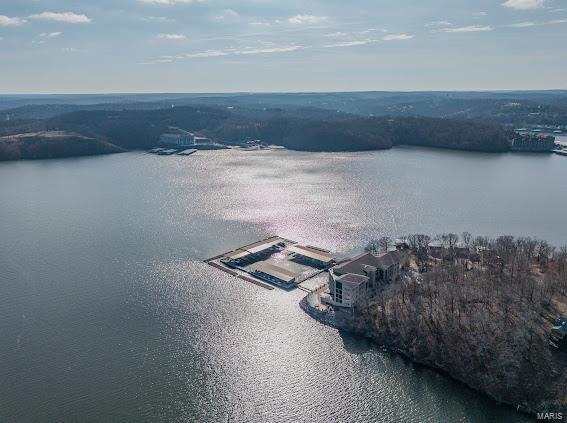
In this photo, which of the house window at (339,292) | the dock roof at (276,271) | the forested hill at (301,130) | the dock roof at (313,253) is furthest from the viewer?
the forested hill at (301,130)

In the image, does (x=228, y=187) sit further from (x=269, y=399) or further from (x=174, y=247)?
(x=269, y=399)

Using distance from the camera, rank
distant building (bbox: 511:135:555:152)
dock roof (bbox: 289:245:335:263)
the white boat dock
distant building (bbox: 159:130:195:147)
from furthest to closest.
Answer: distant building (bbox: 159:130:195:147)
the white boat dock
distant building (bbox: 511:135:555:152)
dock roof (bbox: 289:245:335:263)

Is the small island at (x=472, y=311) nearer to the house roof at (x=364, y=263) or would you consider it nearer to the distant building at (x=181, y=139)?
the house roof at (x=364, y=263)

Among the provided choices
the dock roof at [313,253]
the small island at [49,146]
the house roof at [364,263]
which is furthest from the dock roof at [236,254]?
the small island at [49,146]

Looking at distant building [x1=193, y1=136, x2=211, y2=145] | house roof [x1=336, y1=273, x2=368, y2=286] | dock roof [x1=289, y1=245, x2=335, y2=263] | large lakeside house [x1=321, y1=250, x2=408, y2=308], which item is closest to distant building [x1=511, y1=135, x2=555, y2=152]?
distant building [x1=193, y1=136, x2=211, y2=145]

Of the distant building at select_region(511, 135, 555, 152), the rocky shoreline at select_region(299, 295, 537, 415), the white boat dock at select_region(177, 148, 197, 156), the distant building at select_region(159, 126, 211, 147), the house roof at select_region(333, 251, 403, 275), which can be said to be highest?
the distant building at select_region(159, 126, 211, 147)

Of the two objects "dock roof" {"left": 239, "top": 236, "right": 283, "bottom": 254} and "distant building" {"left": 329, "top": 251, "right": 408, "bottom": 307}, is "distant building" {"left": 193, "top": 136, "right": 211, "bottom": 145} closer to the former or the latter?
"dock roof" {"left": 239, "top": 236, "right": 283, "bottom": 254}
